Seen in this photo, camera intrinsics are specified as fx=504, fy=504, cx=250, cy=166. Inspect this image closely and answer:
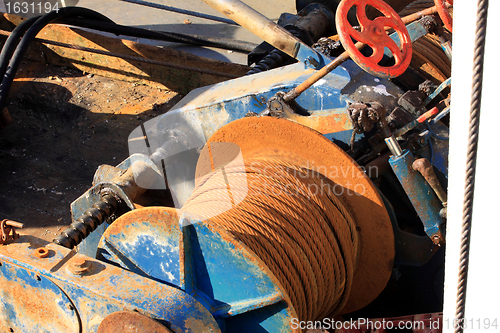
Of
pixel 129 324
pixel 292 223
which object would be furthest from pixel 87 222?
pixel 292 223

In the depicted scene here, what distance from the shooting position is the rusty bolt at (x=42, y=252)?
2623 millimetres

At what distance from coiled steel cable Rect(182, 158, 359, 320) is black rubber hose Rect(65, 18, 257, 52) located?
3353 mm

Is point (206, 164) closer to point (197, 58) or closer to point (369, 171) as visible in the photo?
point (369, 171)

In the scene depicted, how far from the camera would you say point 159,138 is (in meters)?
3.74

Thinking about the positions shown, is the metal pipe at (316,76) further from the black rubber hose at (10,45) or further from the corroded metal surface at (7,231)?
the black rubber hose at (10,45)

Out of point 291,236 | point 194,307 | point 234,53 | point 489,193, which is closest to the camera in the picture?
point 489,193

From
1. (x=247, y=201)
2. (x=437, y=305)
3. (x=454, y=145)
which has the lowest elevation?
(x=437, y=305)

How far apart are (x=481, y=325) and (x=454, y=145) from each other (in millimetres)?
727

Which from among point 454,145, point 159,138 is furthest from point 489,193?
point 159,138

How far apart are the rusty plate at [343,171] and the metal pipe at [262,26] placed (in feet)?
2.01

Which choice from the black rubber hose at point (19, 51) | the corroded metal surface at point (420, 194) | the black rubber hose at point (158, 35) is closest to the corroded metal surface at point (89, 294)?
the corroded metal surface at point (420, 194)

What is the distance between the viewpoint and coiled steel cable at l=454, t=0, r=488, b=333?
1.73m

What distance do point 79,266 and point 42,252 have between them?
0.93 feet

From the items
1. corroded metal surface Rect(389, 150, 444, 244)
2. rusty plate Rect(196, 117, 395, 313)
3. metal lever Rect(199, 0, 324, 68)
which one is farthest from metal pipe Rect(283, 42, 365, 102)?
corroded metal surface Rect(389, 150, 444, 244)
